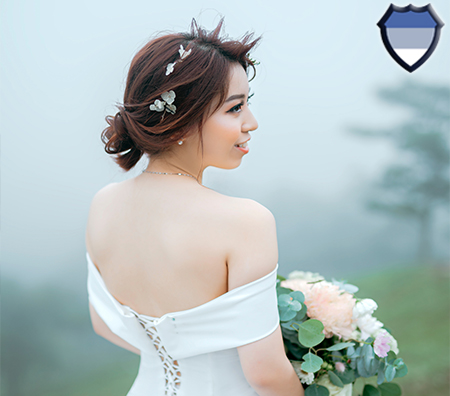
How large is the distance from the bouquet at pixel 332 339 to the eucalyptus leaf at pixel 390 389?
6 centimetres

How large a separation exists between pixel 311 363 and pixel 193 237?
0.42 meters

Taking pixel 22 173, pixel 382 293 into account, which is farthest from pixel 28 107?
pixel 382 293

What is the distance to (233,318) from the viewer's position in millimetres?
803

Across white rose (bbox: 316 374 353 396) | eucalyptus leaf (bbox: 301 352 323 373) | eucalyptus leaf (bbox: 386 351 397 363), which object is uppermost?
eucalyptus leaf (bbox: 301 352 323 373)

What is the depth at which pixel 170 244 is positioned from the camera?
783 millimetres

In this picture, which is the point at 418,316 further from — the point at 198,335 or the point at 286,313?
the point at 198,335

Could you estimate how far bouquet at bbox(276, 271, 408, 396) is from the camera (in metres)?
0.93

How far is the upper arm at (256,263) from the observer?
757 millimetres

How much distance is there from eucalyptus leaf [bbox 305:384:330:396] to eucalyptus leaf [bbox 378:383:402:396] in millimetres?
253
